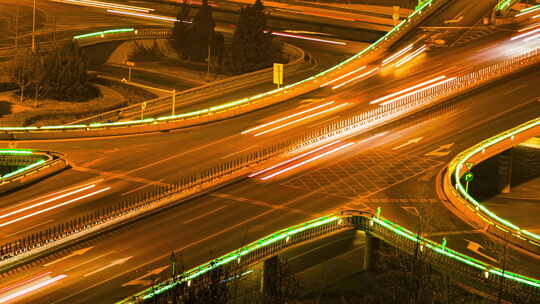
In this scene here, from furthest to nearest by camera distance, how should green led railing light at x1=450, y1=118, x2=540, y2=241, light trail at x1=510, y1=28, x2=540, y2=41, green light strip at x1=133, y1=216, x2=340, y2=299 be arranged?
light trail at x1=510, y1=28, x2=540, y2=41
green led railing light at x1=450, y1=118, x2=540, y2=241
green light strip at x1=133, y1=216, x2=340, y2=299

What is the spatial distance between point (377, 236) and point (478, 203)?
48.4ft

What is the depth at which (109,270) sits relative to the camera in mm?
44875

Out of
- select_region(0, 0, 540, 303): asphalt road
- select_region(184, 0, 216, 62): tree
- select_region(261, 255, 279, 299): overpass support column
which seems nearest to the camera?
select_region(0, 0, 540, 303): asphalt road

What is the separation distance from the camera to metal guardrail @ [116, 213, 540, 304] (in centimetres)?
4191

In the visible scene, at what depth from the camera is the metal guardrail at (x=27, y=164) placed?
188 ft

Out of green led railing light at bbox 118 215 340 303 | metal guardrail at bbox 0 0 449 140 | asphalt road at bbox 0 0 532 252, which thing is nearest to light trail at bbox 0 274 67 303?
green led railing light at bbox 118 215 340 303

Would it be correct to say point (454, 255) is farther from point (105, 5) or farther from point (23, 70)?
point (105, 5)

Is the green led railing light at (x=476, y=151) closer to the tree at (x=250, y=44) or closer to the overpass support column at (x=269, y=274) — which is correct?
the overpass support column at (x=269, y=274)

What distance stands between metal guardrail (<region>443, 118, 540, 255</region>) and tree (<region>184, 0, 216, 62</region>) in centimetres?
4588

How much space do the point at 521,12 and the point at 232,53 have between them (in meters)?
35.3

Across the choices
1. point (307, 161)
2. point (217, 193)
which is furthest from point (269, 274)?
point (307, 161)

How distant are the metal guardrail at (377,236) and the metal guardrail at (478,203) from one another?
16.8ft

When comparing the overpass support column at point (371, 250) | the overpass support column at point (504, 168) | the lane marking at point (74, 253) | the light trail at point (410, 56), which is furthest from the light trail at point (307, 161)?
the light trail at point (410, 56)

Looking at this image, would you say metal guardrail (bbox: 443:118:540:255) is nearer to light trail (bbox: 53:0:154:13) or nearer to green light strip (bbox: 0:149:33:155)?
green light strip (bbox: 0:149:33:155)
